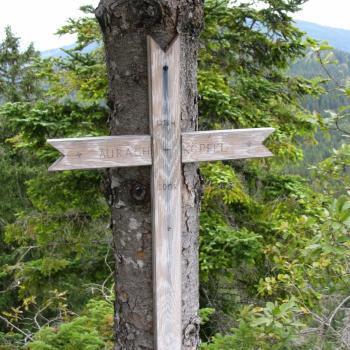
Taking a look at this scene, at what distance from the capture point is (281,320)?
2.95 m

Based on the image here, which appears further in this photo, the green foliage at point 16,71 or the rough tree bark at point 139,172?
the green foliage at point 16,71

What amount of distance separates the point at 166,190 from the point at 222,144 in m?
0.36

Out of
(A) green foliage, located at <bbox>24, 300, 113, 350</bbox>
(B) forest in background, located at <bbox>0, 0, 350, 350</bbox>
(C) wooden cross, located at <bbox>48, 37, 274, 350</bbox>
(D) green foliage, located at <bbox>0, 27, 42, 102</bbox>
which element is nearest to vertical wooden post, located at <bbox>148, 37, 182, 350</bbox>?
(C) wooden cross, located at <bbox>48, 37, 274, 350</bbox>

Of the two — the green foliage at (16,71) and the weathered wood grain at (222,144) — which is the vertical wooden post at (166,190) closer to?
the weathered wood grain at (222,144)

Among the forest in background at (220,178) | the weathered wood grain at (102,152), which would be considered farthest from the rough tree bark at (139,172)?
the forest in background at (220,178)

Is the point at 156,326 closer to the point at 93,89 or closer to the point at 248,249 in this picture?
the point at 248,249

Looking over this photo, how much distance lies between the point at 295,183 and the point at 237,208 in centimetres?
90

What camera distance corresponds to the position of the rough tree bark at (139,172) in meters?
1.94

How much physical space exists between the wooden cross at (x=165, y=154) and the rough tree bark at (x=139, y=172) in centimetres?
8

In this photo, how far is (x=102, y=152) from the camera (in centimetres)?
190

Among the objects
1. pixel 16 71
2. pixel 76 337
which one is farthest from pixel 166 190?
pixel 16 71

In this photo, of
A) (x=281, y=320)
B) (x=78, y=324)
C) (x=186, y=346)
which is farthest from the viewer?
(x=78, y=324)

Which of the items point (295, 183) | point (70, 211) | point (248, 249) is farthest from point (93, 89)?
point (295, 183)

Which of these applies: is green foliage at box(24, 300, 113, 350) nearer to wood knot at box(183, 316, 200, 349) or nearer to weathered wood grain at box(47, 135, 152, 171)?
wood knot at box(183, 316, 200, 349)
